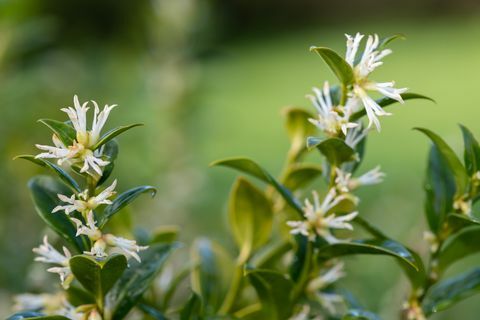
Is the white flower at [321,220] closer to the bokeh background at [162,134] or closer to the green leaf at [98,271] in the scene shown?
the green leaf at [98,271]

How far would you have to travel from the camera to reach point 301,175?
77 cm

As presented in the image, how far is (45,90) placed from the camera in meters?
1.97

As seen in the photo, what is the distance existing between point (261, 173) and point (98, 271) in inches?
6.6

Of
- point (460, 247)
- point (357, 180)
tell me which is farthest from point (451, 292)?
point (357, 180)

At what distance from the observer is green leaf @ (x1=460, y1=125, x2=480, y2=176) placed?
0.67 meters

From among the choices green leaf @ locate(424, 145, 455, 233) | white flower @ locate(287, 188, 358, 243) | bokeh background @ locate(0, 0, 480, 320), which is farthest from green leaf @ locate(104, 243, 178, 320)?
bokeh background @ locate(0, 0, 480, 320)

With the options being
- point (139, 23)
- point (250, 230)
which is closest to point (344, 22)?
point (139, 23)

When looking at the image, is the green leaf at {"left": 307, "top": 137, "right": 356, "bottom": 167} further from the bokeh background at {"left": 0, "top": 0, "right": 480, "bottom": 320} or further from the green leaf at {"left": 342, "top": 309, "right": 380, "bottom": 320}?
the bokeh background at {"left": 0, "top": 0, "right": 480, "bottom": 320}

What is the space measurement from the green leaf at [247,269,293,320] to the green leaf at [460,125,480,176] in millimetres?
185

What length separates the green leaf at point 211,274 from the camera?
0.80 meters

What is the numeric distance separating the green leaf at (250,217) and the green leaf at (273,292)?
0.09m

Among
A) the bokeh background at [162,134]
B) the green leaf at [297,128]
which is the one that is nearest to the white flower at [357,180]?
the green leaf at [297,128]

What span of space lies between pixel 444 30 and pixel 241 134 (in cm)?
405

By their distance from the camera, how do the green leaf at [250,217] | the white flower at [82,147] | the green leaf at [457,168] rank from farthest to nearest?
the green leaf at [250,217], the green leaf at [457,168], the white flower at [82,147]
